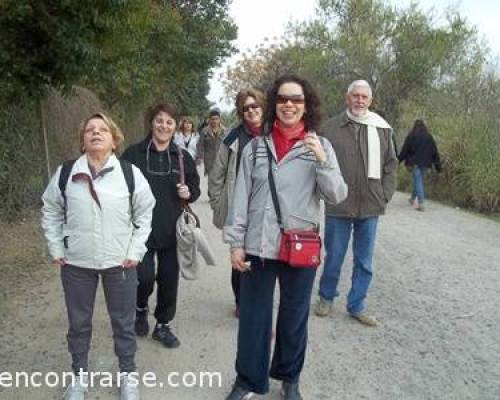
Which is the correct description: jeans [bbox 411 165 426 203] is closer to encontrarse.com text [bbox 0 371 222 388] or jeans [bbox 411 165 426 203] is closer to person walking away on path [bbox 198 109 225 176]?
person walking away on path [bbox 198 109 225 176]

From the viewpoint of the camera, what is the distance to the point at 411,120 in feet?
60.9

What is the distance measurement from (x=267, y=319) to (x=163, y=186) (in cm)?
134

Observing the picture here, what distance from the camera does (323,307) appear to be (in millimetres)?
5137

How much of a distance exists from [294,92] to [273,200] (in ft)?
2.15

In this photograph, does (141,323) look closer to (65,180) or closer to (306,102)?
(65,180)

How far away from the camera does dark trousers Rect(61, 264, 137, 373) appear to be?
349cm

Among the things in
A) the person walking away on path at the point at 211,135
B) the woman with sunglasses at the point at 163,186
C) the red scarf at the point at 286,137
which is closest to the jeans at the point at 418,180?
the person walking away on path at the point at 211,135

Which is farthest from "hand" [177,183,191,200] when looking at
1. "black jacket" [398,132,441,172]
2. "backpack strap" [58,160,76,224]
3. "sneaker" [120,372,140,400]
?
"black jacket" [398,132,441,172]

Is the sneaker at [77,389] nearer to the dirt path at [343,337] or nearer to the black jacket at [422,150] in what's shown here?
the dirt path at [343,337]

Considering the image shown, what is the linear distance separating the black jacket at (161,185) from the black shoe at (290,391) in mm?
1364

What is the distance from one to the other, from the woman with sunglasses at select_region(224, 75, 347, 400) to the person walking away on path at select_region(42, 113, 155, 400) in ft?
2.10

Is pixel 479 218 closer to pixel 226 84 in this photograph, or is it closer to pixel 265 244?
pixel 265 244

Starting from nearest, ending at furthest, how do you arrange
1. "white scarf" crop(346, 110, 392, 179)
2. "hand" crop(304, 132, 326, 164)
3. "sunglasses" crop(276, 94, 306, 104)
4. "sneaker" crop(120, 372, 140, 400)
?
"hand" crop(304, 132, 326, 164), "sunglasses" crop(276, 94, 306, 104), "sneaker" crop(120, 372, 140, 400), "white scarf" crop(346, 110, 392, 179)

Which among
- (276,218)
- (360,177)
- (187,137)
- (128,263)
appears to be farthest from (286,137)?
(187,137)
